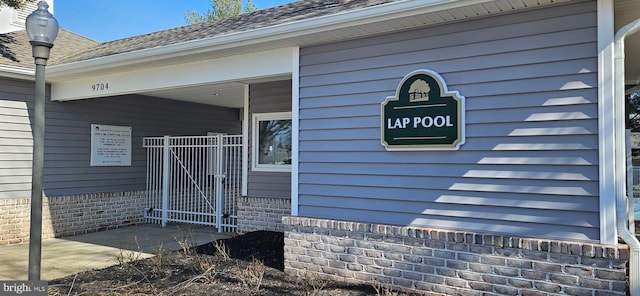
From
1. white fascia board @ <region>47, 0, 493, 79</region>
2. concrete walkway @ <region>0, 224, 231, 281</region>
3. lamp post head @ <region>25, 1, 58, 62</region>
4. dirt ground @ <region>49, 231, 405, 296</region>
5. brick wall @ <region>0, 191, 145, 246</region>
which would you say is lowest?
concrete walkway @ <region>0, 224, 231, 281</region>

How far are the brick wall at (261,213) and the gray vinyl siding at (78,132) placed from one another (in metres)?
3.27

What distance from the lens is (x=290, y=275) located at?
5.34m

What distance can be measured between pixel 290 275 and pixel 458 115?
2746 millimetres

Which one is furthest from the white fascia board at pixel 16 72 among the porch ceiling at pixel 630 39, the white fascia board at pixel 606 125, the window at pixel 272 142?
the porch ceiling at pixel 630 39

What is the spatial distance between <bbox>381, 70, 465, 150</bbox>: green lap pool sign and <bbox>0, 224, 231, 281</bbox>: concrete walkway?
3876 millimetres

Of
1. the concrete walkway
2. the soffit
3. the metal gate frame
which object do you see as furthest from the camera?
the metal gate frame

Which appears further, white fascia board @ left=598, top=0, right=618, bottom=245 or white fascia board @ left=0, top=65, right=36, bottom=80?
white fascia board @ left=0, top=65, right=36, bottom=80

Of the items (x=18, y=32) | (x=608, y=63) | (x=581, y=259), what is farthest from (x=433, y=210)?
(x=18, y=32)

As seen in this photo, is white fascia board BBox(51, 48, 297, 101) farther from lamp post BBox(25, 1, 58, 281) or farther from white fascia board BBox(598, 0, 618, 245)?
white fascia board BBox(598, 0, 618, 245)

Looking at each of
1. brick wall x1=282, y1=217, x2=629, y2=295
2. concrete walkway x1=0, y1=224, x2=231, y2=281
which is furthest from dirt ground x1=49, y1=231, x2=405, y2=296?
concrete walkway x1=0, y1=224, x2=231, y2=281

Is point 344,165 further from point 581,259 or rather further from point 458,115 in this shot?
point 581,259

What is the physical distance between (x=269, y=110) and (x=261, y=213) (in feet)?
5.95

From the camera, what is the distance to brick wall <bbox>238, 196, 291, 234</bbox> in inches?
294

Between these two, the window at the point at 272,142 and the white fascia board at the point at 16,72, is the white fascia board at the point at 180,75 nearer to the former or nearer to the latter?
the white fascia board at the point at 16,72
